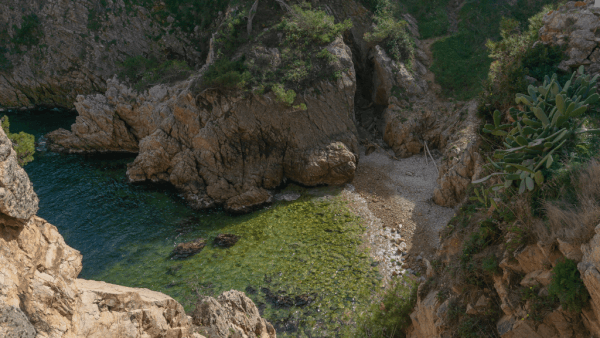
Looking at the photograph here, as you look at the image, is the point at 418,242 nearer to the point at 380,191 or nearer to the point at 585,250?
the point at 380,191

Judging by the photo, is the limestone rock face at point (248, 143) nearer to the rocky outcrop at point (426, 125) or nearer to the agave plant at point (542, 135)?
the rocky outcrop at point (426, 125)

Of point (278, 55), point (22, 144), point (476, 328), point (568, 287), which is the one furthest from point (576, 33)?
point (22, 144)

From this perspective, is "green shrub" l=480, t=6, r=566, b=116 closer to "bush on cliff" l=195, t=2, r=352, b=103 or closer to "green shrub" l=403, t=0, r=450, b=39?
"bush on cliff" l=195, t=2, r=352, b=103

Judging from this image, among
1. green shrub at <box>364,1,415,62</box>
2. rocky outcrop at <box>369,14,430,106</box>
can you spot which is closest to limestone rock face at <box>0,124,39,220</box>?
rocky outcrop at <box>369,14,430,106</box>

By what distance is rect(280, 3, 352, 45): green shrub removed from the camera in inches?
1120

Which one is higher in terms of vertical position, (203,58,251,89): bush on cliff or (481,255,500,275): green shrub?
(203,58,251,89): bush on cliff

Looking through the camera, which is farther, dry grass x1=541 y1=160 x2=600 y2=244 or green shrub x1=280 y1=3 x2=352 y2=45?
green shrub x1=280 y1=3 x2=352 y2=45

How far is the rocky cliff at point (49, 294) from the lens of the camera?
6.33 metres

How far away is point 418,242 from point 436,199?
4187 mm

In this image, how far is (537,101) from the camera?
10305 millimetres

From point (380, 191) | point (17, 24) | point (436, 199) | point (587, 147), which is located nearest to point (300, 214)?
point (380, 191)

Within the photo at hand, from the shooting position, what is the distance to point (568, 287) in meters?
7.01

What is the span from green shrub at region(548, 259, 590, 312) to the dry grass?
0.60 m

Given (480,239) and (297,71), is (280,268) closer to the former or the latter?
(480,239)
